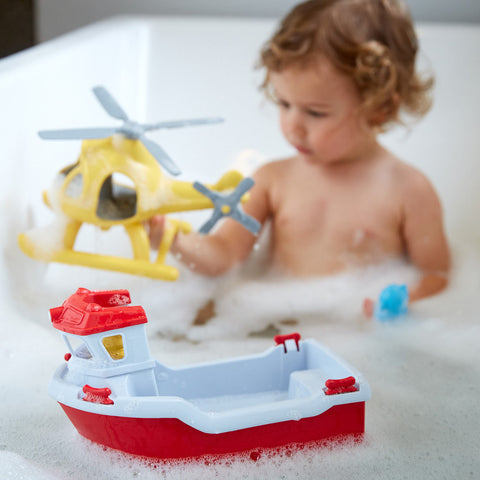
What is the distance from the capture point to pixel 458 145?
1493 mm

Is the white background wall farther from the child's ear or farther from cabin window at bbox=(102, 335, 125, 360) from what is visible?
cabin window at bbox=(102, 335, 125, 360)

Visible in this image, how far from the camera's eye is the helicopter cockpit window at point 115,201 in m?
0.95

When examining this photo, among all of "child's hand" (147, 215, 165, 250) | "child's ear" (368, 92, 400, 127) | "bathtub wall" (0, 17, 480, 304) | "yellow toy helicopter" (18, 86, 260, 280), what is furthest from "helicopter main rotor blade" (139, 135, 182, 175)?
"child's ear" (368, 92, 400, 127)

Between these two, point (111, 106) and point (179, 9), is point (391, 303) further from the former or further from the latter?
point (179, 9)

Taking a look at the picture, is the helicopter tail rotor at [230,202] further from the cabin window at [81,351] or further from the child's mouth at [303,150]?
the child's mouth at [303,150]

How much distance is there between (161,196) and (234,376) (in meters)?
0.29

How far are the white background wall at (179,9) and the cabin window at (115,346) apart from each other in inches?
52.1

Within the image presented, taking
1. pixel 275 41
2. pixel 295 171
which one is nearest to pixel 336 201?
pixel 295 171

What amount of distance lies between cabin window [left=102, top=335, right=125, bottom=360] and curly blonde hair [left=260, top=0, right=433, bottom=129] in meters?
0.70

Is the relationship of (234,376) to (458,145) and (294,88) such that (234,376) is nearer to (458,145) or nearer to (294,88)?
(294,88)

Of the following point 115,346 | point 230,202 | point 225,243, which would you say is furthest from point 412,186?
point 115,346

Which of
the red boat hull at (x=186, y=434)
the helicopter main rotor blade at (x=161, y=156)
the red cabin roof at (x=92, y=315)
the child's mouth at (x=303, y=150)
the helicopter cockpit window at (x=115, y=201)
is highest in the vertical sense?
the helicopter main rotor blade at (x=161, y=156)

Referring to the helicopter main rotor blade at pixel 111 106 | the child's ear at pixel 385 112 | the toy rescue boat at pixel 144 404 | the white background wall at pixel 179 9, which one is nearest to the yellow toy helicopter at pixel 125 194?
the helicopter main rotor blade at pixel 111 106

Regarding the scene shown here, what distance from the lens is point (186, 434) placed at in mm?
646
